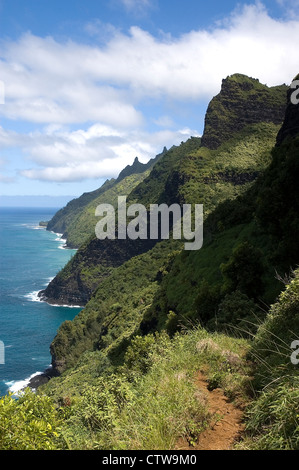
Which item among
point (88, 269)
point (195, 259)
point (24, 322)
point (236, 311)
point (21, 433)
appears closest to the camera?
point (21, 433)

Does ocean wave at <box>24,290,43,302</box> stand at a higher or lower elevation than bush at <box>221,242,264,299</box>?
lower

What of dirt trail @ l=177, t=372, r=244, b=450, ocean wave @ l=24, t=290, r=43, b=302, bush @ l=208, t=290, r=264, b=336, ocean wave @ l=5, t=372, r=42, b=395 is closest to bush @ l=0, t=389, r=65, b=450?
dirt trail @ l=177, t=372, r=244, b=450

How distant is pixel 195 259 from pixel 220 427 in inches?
1593

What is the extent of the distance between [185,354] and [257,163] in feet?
392

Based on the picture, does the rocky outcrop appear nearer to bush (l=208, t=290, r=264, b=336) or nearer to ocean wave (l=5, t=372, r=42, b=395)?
ocean wave (l=5, t=372, r=42, b=395)

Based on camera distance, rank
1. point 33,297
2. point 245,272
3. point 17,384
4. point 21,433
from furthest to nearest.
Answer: point 33,297 → point 17,384 → point 245,272 → point 21,433

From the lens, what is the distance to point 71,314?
5487 inches

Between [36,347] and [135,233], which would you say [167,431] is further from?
[135,233]

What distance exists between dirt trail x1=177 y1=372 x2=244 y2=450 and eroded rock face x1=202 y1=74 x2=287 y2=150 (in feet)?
470

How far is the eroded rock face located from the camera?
141750 mm

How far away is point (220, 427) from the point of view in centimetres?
654

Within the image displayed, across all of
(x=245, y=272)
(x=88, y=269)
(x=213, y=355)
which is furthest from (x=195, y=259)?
(x=88, y=269)

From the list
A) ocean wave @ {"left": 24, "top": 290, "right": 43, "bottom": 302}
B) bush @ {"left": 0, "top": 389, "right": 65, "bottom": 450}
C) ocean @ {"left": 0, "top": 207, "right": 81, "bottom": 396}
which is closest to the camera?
bush @ {"left": 0, "top": 389, "right": 65, "bottom": 450}

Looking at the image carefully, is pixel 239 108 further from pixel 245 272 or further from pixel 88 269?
pixel 245 272
